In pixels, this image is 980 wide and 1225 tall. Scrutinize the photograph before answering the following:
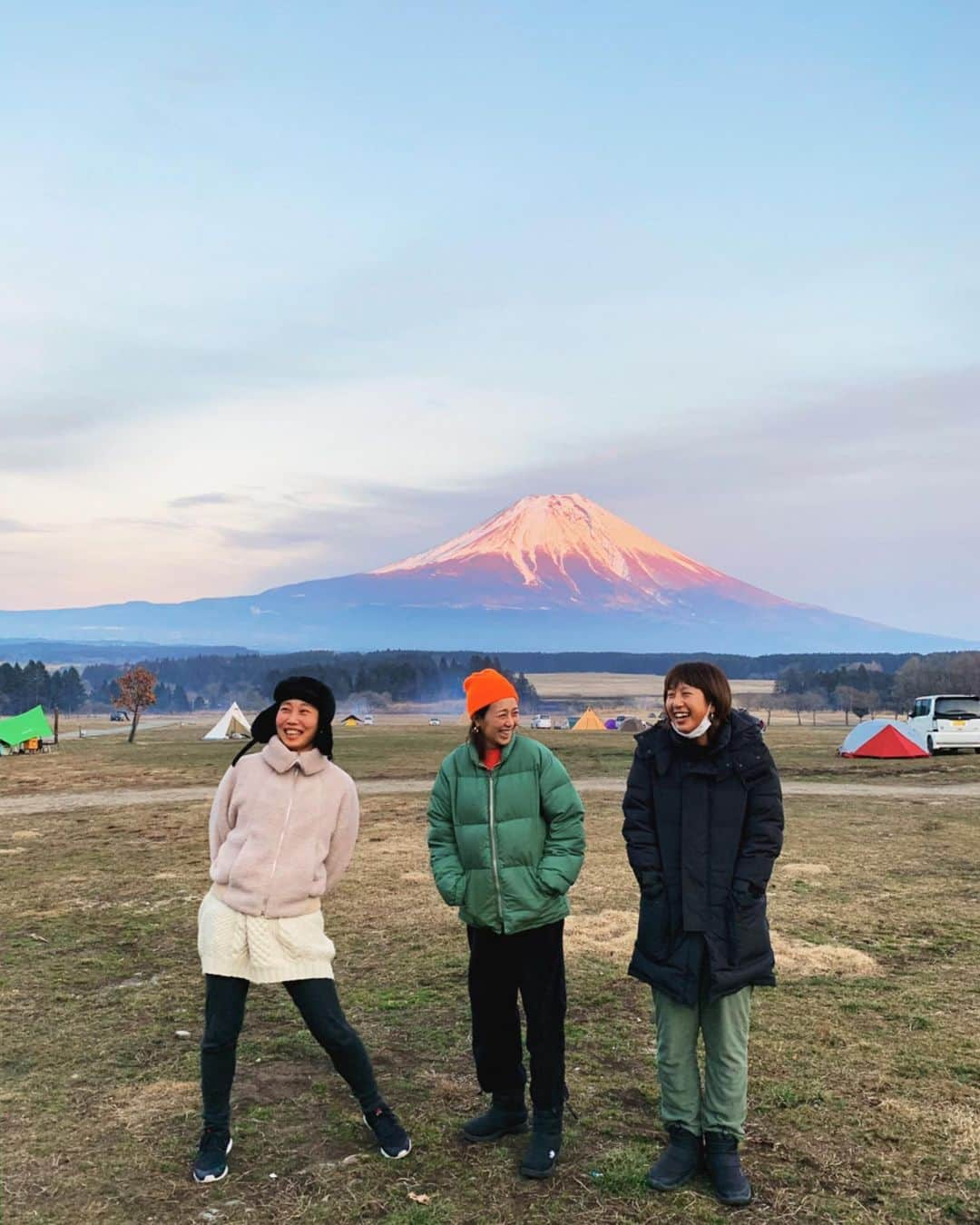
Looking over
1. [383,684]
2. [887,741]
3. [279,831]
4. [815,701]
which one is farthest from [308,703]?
[383,684]

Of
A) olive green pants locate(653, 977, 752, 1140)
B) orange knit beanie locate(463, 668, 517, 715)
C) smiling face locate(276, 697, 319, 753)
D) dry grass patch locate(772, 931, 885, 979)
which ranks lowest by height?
dry grass patch locate(772, 931, 885, 979)

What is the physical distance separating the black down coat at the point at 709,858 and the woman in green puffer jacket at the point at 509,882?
40 centimetres

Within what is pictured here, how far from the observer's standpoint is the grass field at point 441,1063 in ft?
13.0

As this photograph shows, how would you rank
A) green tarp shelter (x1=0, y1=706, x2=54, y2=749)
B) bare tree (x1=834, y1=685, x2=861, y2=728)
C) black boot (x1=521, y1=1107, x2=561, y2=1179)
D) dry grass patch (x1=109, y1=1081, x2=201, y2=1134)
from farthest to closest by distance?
1. bare tree (x1=834, y1=685, x2=861, y2=728)
2. green tarp shelter (x1=0, y1=706, x2=54, y2=749)
3. dry grass patch (x1=109, y1=1081, x2=201, y2=1134)
4. black boot (x1=521, y1=1107, x2=561, y2=1179)

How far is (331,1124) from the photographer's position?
15.2 ft

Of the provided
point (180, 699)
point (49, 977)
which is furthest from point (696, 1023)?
point (180, 699)

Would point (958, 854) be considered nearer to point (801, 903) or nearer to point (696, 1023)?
point (801, 903)

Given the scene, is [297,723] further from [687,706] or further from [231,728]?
[231,728]

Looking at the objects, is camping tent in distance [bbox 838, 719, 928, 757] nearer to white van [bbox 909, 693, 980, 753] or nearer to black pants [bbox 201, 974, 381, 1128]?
white van [bbox 909, 693, 980, 753]

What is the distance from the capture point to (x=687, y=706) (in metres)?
4.05

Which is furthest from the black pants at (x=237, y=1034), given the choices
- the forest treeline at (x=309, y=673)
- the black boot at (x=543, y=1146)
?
the forest treeline at (x=309, y=673)

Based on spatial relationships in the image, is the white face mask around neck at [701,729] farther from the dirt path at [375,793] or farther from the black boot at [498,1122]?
the dirt path at [375,793]

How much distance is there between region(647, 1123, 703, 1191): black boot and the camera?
4.01 m

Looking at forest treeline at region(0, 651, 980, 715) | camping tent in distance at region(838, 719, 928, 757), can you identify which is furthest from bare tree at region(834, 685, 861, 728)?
camping tent in distance at region(838, 719, 928, 757)
